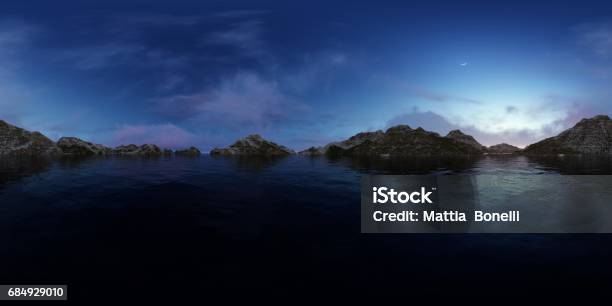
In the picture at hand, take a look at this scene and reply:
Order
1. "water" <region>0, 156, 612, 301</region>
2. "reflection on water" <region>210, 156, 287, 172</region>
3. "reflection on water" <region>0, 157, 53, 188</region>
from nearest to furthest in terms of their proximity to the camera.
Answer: "water" <region>0, 156, 612, 301</region>
"reflection on water" <region>0, 157, 53, 188</region>
"reflection on water" <region>210, 156, 287, 172</region>

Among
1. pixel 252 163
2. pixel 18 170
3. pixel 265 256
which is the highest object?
pixel 252 163

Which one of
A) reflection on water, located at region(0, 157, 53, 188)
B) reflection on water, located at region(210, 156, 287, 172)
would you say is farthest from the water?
reflection on water, located at region(210, 156, 287, 172)

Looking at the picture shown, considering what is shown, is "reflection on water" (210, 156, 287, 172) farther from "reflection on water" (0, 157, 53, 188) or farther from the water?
the water

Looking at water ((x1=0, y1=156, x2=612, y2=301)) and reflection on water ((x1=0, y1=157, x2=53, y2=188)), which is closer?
water ((x1=0, y1=156, x2=612, y2=301))

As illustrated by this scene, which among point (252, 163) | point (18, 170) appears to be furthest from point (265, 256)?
point (252, 163)

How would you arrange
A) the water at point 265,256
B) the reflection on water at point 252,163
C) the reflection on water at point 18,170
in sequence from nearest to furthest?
1. the water at point 265,256
2. the reflection on water at point 18,170
3. the reflection on water at point 252,163

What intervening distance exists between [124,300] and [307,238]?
27.9 ft

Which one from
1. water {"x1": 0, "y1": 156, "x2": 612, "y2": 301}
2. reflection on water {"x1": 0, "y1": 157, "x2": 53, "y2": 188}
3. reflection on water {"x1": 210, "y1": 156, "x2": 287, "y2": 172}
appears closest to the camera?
water {"x1": 0, "y1": 156, "x2": 612, "y2": 301}

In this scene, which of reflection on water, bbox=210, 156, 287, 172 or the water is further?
reflection on water, bbox=210, 156, 287, 172

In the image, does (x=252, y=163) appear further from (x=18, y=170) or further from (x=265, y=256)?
(x=265, y=256)

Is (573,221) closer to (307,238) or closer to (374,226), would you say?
(374,226)

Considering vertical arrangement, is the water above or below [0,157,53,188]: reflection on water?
below

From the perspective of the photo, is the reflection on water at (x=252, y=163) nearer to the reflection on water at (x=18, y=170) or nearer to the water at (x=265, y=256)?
the reflection on water at (x=18, y=170)

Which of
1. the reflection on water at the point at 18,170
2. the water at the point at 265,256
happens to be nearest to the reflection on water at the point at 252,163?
the reflection on water at the point at 18,170
